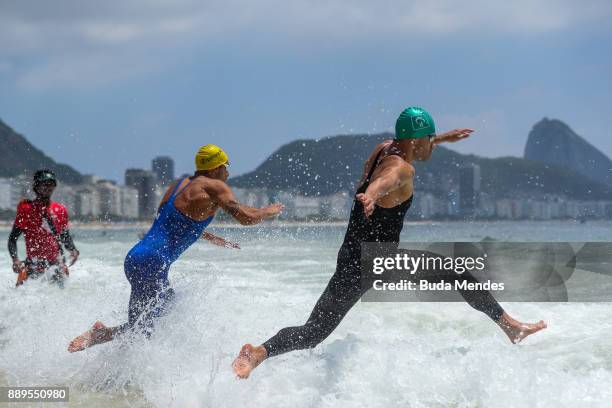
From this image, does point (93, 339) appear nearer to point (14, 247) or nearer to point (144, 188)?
point (14, 247)

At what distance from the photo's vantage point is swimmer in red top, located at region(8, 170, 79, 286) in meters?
7.64

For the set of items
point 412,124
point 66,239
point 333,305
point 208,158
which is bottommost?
point 333,305

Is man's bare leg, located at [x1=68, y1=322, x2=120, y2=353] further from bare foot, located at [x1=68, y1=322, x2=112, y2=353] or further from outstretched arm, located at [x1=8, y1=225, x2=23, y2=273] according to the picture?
outstretched arm, located at [x1=8, y1=225, x2=23, y2=273]

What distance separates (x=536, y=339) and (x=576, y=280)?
655 cm

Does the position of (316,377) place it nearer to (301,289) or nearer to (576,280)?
(301,289)

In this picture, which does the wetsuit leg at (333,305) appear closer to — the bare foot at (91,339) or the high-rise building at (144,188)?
the bare foot at (91,339)

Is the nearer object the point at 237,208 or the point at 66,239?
the point at 237,208

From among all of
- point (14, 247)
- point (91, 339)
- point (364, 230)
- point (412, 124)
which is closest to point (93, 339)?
point (91, 339)

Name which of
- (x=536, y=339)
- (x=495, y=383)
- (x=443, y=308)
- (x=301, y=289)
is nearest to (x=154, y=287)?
(x=495, y=383)

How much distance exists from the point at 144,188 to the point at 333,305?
156 m

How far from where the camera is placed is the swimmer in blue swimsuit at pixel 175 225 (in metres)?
4.61

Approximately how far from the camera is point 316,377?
15.0 feet

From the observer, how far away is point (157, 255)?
4.70 meters

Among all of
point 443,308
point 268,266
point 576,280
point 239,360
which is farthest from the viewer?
point 268,266
